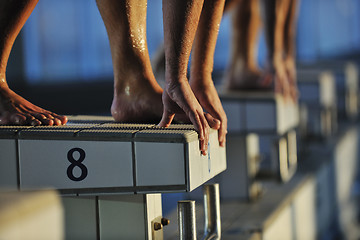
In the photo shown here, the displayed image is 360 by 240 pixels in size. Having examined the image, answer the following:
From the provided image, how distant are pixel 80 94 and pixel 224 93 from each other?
5.23m

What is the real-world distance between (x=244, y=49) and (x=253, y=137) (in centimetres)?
42

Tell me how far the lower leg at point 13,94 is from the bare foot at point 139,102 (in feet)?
0.55

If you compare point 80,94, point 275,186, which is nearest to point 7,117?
point 275,186

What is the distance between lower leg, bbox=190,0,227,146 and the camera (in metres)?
→ 1.77

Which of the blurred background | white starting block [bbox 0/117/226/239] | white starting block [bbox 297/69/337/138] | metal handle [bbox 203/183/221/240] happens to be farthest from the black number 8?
the blurred background

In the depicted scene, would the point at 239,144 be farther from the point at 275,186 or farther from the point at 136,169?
the point at 136,169

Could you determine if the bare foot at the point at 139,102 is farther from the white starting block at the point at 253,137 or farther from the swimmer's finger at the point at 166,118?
the white starting block at the point at 253,137

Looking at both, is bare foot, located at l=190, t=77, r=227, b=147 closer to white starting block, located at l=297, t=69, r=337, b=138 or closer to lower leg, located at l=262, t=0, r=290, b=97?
lower leg, located at l=262, t=0, r=290, b=97

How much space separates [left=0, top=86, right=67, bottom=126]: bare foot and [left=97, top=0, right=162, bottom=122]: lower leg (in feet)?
0.59

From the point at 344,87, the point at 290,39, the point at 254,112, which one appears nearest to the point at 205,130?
the point at 254,112

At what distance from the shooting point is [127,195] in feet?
5.38

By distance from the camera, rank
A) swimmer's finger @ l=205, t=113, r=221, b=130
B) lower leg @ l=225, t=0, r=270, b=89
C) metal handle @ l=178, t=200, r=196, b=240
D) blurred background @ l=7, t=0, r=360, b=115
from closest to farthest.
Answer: metal handle @ l=178, t=200, r=196, b=240 < swimmer's finger @ l=205, t=113, r=221, b=130 < lower leg @ l=225, t=0, r=270, b=89 < blurred background @ l=7, t=0, r=360, b=115

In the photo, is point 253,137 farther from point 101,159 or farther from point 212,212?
point 101,159

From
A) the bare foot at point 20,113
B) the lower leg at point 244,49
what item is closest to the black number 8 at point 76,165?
the bare foot at point 20,113
